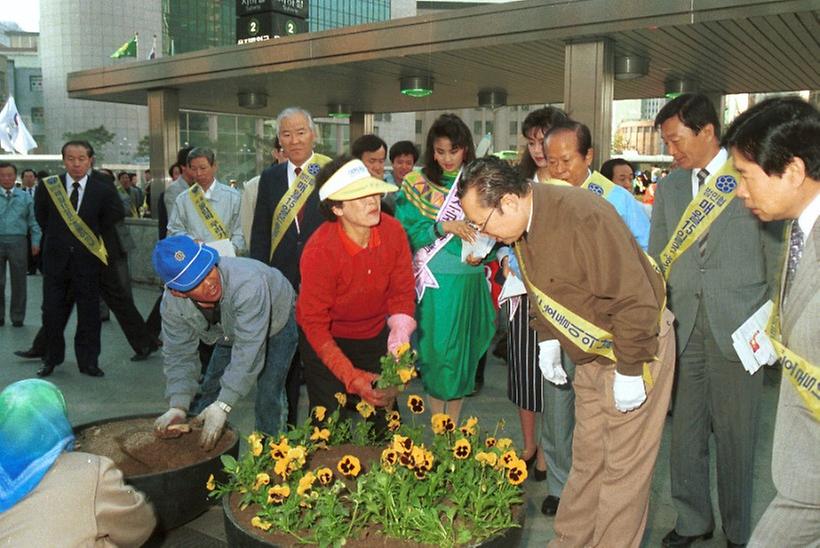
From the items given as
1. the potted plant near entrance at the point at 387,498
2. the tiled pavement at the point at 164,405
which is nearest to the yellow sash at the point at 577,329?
the potted plant near entrance at the point at 387,498

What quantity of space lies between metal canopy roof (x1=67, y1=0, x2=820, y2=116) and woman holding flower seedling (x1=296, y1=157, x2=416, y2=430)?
405cm

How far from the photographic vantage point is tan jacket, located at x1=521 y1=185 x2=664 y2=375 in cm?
226

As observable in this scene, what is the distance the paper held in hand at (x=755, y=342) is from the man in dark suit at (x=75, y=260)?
17.1 ft

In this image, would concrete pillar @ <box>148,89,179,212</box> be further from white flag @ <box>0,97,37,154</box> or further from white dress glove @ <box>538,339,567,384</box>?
white dress glove @ <box>538,339,567,384</box>

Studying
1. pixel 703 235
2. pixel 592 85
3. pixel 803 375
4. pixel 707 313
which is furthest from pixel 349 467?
pixel 592 85

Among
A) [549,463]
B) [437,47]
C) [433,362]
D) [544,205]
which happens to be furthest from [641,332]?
[437,47]

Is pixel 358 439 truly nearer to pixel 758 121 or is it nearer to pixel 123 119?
pixel 758 121

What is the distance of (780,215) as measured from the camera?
71.7 inches

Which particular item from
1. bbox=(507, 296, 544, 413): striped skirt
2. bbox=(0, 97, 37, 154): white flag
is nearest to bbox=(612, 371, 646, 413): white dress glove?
bbox=(507, 296, 544, 413): striped skirt

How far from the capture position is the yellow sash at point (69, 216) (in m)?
6.01

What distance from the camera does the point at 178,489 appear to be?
9.55 ft

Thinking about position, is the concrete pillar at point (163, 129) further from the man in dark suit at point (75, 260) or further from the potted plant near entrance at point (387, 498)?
the potted plant near entrance at point (387, 498)

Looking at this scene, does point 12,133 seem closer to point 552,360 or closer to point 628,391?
point 552,360

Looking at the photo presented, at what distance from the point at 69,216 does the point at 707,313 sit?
5.10 m
